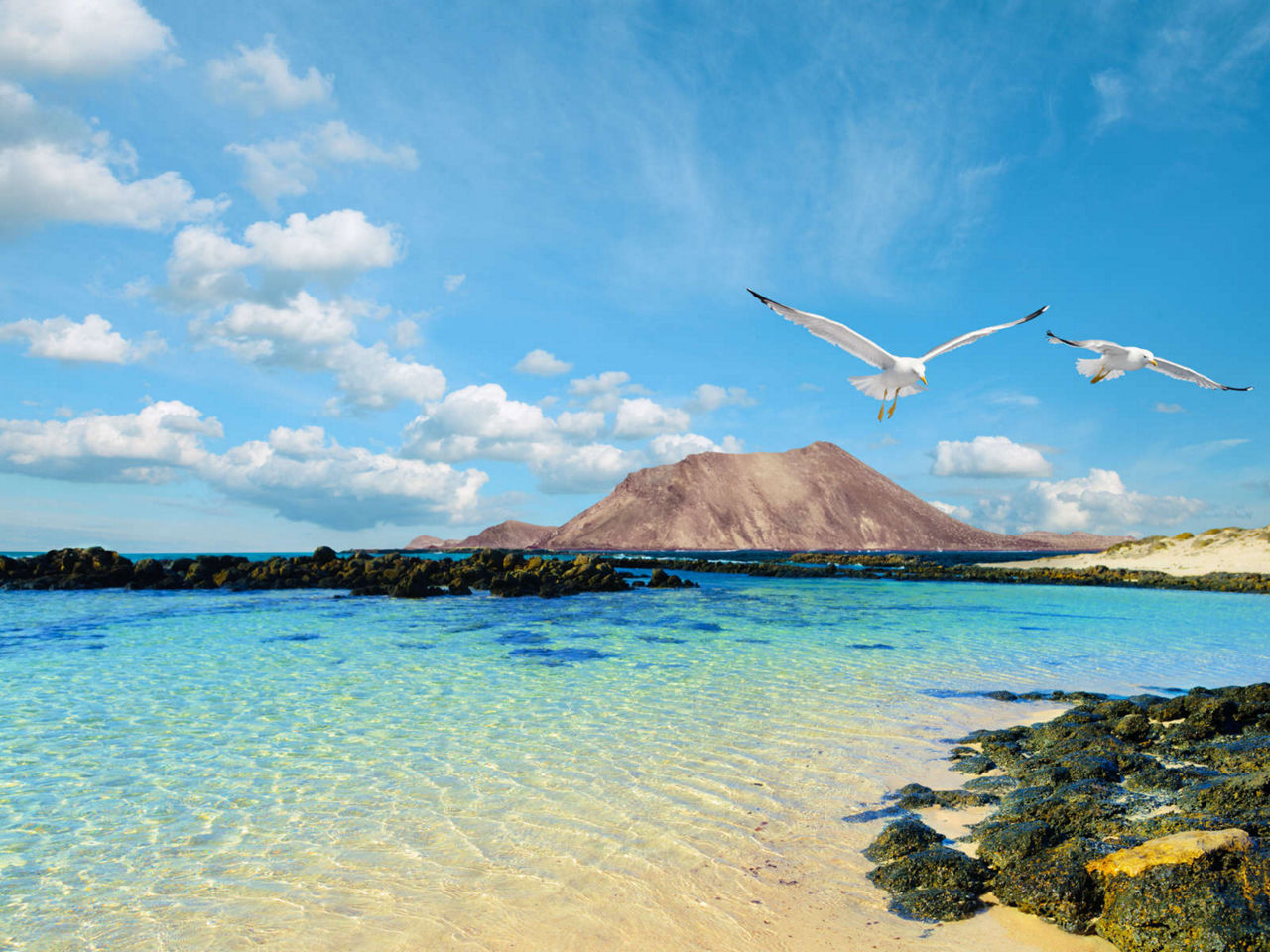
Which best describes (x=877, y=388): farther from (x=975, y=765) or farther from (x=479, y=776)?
(x=479, y=776)

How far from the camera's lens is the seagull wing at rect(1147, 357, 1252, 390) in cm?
1725

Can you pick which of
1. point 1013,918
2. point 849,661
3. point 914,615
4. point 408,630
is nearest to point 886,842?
point 1013,918

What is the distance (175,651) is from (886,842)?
19.7m

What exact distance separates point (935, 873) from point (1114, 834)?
2175 millimetres

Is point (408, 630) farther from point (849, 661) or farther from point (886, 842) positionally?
point (886, 842)

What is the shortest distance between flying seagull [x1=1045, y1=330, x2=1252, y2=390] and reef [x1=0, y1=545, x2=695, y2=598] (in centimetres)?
2677

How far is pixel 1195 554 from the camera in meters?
59.8

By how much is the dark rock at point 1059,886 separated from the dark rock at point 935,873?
17 cm

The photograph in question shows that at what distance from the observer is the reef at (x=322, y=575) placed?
3912 centimetres

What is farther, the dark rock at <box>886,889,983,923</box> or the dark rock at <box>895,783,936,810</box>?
the dark rock at <box>895,783,936,810</box>

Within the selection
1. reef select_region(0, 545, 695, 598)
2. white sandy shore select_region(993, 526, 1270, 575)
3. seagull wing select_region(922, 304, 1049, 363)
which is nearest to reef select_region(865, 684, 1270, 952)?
seagull wing select_region(922, 304, 1049, 363)

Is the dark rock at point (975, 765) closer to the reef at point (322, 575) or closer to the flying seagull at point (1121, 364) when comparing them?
the flying seagull at point (1121, 364)

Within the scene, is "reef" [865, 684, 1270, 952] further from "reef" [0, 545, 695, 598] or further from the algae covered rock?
"reef" [0, 545, 695, 598]

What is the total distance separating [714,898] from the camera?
5895mm
